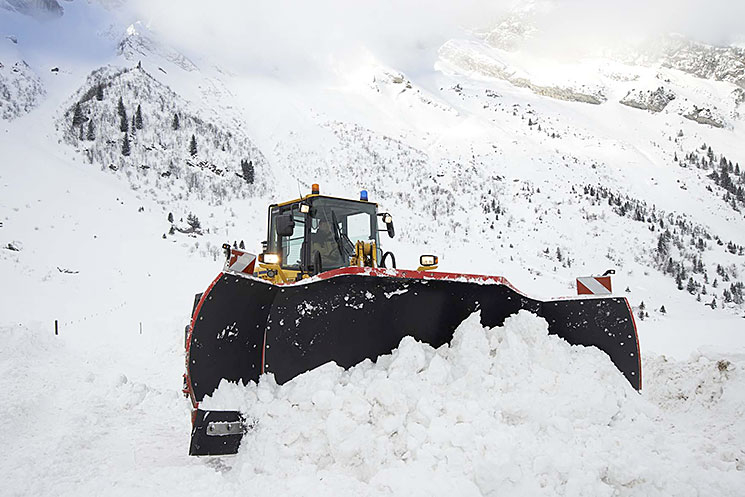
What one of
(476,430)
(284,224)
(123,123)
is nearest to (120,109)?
(123,123)

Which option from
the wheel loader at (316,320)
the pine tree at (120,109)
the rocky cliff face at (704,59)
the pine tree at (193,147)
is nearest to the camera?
the wheel loader at (316,320)

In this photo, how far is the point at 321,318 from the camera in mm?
3422

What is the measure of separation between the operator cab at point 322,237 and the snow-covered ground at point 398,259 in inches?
74.3

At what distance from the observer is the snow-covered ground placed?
2725 mm

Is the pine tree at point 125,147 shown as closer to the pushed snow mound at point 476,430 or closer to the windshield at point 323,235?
the windshield at point 323,235

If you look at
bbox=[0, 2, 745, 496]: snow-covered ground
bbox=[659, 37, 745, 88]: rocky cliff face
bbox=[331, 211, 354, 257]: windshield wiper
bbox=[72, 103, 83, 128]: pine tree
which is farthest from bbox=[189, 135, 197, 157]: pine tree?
bbox=[659, 37, 745, 88]: rocky cliff face

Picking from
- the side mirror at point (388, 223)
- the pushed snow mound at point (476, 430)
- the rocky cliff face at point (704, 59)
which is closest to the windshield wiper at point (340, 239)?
the side mirror at point (388, 223)

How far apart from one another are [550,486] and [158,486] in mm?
2277

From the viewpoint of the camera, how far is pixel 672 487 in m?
2.41

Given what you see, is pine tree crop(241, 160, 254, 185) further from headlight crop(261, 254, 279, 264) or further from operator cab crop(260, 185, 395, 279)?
headlight crop(261, 254, 279, 264)

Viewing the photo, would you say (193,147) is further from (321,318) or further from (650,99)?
(650,99)

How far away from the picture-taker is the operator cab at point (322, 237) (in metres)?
5.05

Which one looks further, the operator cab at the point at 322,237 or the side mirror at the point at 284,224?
the operator cab at the point at 322,237

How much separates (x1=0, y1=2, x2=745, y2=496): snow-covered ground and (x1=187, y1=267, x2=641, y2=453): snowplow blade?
0.60 ft
